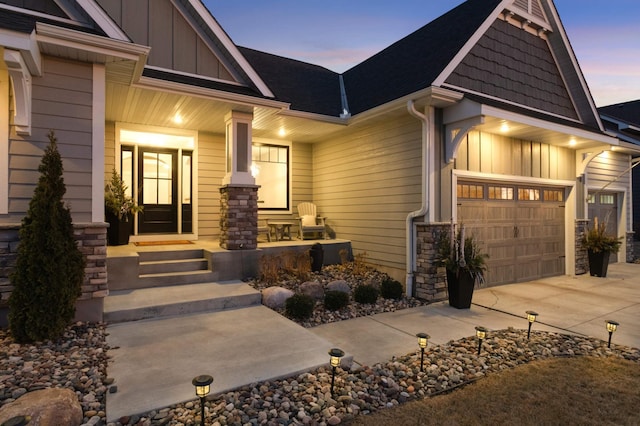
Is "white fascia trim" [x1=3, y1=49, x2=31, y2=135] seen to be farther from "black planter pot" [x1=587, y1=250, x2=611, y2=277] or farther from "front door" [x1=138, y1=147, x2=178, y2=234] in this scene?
"black planter pot" [x1=587, y1=250, x2=611, y2=277]

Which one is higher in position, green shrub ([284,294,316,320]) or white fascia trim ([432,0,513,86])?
white fascia trim ([432,0,513,86])

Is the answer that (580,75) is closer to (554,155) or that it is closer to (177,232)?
(554,155)

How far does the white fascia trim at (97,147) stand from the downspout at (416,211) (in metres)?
4.44

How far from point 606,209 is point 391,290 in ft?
26.6

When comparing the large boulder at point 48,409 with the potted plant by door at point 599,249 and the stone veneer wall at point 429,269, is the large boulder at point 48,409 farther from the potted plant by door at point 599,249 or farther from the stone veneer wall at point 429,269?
the potted plant by door at point 599,249

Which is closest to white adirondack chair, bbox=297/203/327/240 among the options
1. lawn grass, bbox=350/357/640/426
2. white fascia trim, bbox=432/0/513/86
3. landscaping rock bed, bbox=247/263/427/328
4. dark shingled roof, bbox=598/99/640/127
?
landscaping rock bed, bbox=247/263/427/328

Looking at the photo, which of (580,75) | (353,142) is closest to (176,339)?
(353,142)

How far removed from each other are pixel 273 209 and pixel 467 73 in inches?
196

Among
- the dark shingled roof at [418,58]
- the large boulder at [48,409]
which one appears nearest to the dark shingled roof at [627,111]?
the dark shingled roof at [418,58]

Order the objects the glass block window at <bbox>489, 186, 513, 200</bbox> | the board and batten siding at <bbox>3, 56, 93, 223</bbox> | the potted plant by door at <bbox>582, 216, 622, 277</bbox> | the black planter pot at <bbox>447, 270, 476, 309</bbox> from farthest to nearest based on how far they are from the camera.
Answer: the potted plant by door at <bbox>582, 216, 622, 277</bbox> < the glass block window at <bbox>489, 186, 513, 200</bbox> < the black planter pot at <bbox>447, 270, 476, 309</bbox> < the board and batten siding at <bbox>3, 56, 93, 223</bbox>

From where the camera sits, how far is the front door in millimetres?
7461

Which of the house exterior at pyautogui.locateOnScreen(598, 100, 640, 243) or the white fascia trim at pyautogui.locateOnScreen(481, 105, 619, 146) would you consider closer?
the white fascia trim at pyautogui.locateOnScreen(481, 105, 619, 146)

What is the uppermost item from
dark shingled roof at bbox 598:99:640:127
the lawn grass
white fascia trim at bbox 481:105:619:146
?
dark shingled roof at bbox 598:99:640:127

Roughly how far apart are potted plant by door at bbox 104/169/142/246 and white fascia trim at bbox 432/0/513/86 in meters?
5.71
